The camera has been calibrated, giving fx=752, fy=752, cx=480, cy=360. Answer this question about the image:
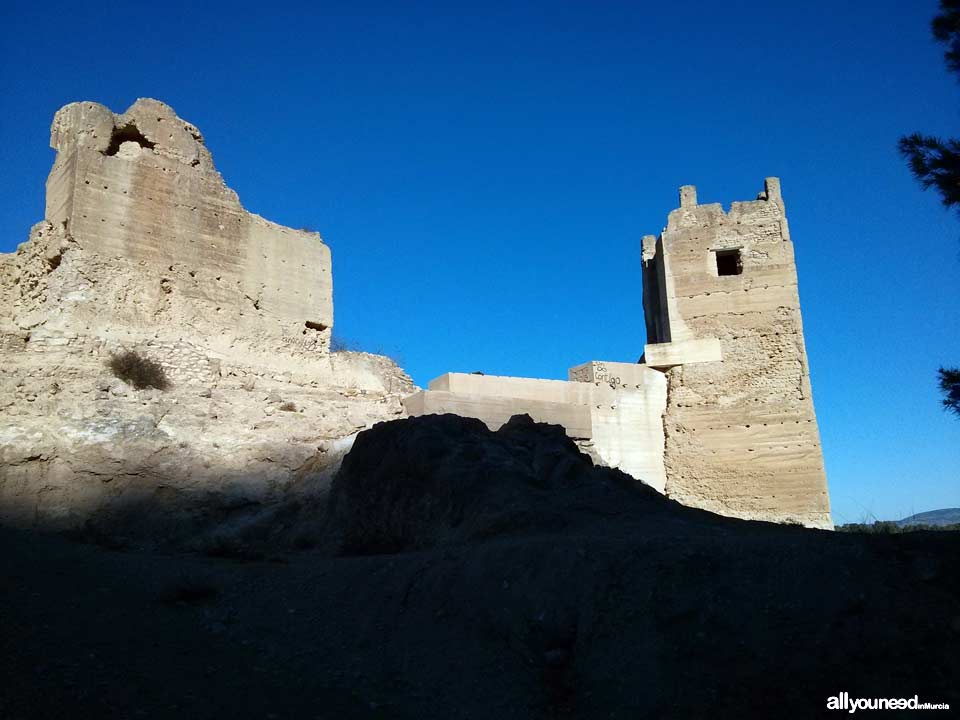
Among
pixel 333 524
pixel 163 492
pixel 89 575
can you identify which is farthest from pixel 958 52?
pixel 163 492

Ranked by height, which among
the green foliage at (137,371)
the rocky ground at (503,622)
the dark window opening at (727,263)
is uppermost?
the dark window opening at (727,263)

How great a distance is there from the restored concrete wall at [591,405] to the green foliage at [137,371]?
12.1 ft

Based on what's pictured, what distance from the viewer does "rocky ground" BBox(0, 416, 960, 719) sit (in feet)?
12.8

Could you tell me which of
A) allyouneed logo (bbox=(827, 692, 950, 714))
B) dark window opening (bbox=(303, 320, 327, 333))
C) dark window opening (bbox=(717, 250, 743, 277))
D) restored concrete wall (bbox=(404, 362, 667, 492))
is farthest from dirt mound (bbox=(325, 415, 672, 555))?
dark window opening (bbox=(717, 250, 743, 277))

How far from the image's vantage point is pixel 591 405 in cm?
1402

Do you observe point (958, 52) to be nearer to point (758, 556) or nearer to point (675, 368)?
point (758, 556)

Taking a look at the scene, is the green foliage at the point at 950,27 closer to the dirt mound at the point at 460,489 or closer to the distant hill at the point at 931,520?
the dirt mound at the point at 460,489

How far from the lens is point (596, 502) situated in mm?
6559

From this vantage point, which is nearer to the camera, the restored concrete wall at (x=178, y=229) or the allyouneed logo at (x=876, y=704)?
the allyouneed logo at (x=876, y=704)

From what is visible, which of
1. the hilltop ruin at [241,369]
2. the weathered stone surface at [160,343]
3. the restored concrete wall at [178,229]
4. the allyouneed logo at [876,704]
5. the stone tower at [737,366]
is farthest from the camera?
the stone tower at [737,366]

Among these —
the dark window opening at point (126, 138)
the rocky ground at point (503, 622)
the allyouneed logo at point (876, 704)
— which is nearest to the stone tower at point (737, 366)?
the rocky ground at point (503, 622)

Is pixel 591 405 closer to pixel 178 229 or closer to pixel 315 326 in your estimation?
pixel 315 326

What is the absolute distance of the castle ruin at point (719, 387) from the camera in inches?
564

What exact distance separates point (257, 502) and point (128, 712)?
4649 millimetres
